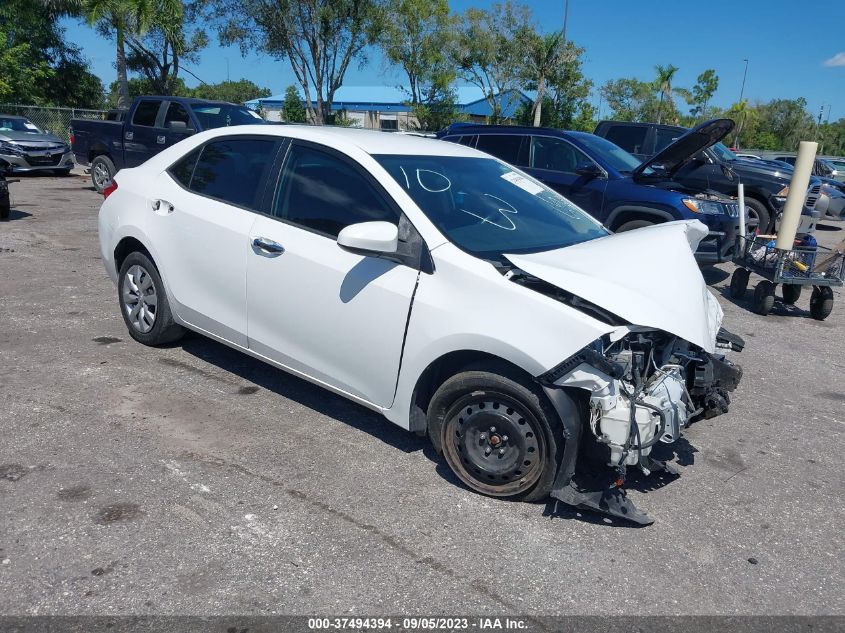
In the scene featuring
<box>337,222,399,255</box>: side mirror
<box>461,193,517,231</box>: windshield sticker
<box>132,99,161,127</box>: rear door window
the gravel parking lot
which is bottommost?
the gravel parking lot

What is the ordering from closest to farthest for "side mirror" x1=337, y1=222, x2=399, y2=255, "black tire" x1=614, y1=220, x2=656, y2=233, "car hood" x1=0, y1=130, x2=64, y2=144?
1. "side mirror" x1=337, y1=222, x2=399, y2=255
2. "black tire" x1=614, y1=220, x2=656, y2=233
3. "car hood" x1=0, y1=130, x2=64, y2=144

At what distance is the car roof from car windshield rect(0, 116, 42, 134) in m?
15.9

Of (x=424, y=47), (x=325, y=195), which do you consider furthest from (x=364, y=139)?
(x=424, y=47)

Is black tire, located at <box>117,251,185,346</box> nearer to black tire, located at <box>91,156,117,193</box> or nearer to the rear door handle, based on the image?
the rear door handle

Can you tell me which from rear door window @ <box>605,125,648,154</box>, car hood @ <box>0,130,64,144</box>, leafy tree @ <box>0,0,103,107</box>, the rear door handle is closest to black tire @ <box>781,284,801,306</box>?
rear door window @ <box>605,125,648,154</box>

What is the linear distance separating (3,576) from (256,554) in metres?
1.00

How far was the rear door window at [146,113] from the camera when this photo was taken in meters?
12.9

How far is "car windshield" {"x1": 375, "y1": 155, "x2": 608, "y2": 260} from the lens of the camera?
390 centimetres

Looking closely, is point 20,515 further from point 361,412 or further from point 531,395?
point 531,395

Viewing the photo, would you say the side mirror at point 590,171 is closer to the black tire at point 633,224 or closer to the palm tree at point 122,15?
the black tire at point 633,224

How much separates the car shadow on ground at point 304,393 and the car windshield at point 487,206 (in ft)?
4.34

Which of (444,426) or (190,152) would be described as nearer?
(444,426)

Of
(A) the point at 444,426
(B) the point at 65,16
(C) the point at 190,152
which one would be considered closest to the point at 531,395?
(A) the point at 444,426

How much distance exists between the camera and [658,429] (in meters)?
3.30
